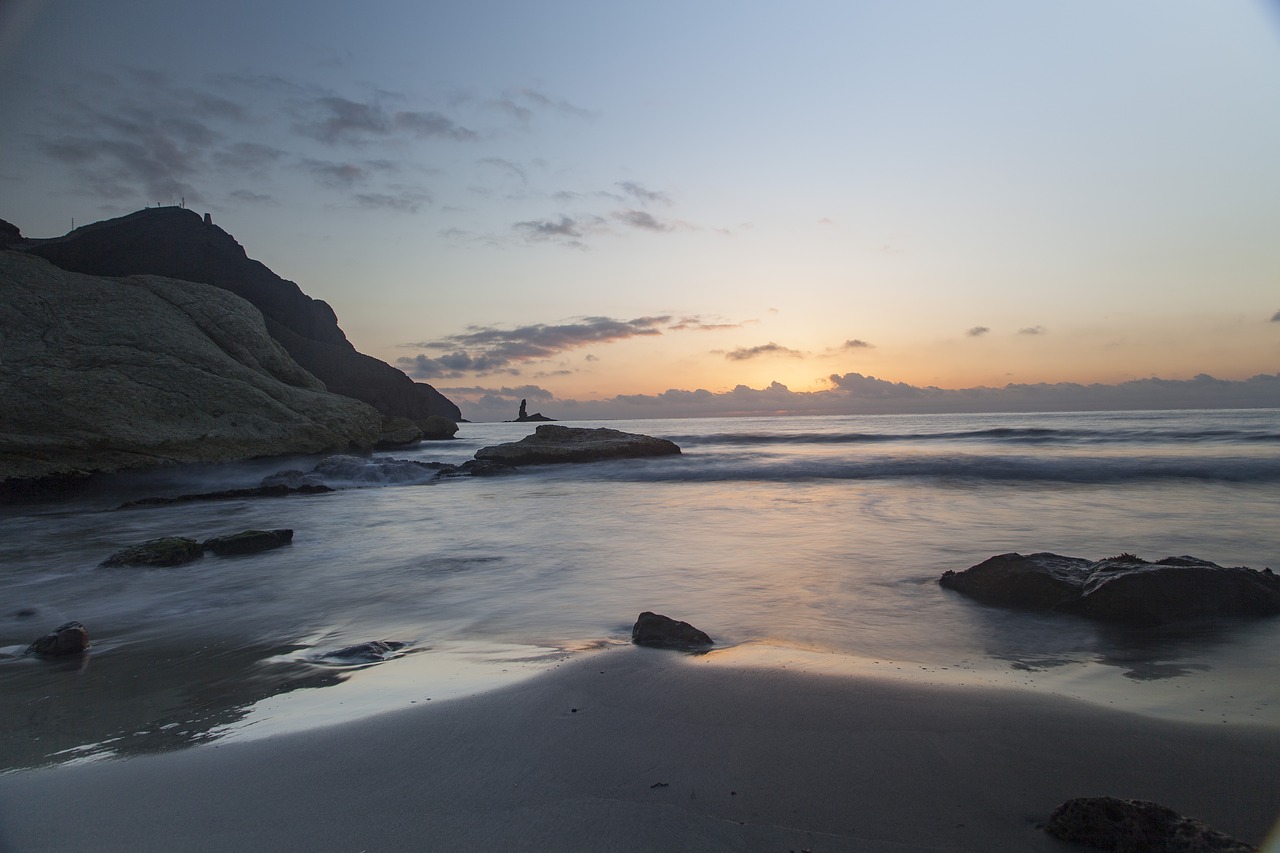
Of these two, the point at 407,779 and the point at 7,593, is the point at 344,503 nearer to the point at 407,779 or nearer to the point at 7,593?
the point at 7,593

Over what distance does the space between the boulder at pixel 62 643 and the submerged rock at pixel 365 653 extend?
173 centimetres

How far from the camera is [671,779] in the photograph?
2148 mm

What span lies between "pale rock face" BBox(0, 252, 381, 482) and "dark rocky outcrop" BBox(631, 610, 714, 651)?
16547 millimetres

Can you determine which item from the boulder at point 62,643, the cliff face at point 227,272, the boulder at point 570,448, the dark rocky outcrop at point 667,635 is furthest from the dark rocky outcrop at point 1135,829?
the cliff face at point 227,272

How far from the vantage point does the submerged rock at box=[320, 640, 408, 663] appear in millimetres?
3828

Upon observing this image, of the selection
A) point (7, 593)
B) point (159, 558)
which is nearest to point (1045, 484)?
point (159, 558)

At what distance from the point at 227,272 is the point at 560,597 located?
54716 mm

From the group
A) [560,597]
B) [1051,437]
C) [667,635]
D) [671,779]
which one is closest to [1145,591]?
[667,635]

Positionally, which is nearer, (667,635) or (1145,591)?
(667,635)

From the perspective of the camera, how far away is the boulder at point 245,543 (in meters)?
7.59

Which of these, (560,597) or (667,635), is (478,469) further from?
(667,635)

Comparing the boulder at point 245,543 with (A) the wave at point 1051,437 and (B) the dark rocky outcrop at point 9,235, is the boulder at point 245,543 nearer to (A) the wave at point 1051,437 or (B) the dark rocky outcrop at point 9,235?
(A) the wave at point 1051,437

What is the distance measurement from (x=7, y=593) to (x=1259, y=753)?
9430 mm

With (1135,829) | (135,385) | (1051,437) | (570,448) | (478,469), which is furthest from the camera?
(1051,437)
